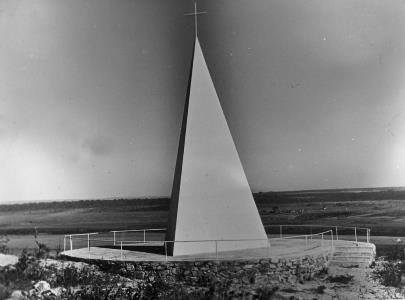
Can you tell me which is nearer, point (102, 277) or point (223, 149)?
point (102, 277)

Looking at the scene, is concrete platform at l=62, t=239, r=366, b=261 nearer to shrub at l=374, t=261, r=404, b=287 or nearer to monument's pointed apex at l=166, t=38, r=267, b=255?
monument's pointed apex at l=166, t=38, r=267, b=255

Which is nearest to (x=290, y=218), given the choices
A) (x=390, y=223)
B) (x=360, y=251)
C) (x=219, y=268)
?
(x=390, y=223)

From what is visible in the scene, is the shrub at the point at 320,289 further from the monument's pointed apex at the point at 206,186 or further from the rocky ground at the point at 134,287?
the monument's pointed apex at the point at 206,186

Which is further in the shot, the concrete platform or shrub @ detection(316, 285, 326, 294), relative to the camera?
the concrete platform

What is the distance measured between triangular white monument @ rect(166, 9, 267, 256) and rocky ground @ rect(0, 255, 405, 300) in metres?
1.83

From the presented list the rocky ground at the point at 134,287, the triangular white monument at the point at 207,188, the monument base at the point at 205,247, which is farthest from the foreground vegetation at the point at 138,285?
the triangular white monument at the point at 207,188

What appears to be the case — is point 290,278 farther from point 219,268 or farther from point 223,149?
point 223,149

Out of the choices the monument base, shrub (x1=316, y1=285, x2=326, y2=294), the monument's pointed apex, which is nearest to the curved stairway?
the monument's pointed apex

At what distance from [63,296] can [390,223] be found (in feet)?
131

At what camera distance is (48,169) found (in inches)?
695

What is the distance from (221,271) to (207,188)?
2.44 metres

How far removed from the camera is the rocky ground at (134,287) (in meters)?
10.4

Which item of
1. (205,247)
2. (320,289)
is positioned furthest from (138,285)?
(320,289)

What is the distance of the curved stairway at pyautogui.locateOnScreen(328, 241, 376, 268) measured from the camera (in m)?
14.3
